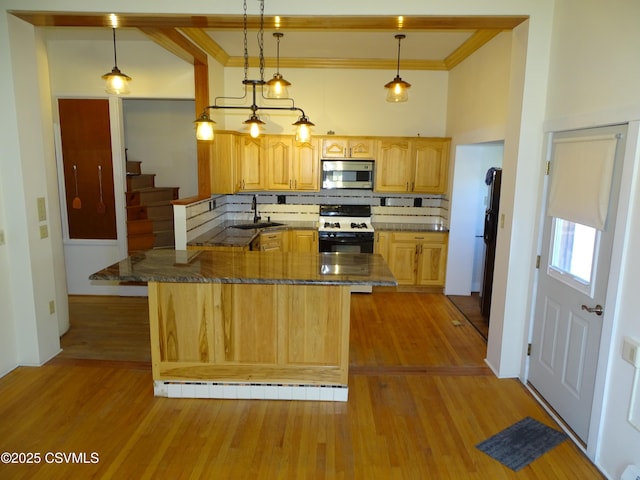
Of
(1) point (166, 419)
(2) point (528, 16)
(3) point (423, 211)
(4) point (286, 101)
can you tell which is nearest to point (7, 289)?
(1) point (166, 419)

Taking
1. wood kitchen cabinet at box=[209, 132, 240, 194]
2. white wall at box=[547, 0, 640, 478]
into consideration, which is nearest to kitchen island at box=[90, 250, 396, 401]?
white wall at box=[547, 0, 640, 478]

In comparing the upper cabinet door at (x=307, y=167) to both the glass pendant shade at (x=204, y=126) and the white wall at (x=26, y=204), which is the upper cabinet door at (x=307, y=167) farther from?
the white wall at (x=26, y=204)

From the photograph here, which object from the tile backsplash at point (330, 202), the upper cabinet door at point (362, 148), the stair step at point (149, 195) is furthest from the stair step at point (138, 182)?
the upper cabinet door at point (362, 148)

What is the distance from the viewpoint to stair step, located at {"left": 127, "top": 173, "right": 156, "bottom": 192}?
6.00 metres

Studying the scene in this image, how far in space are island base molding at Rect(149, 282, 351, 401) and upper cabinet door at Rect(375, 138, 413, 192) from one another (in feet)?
10.2

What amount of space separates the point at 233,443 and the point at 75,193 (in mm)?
4113

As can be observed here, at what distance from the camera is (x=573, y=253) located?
2865mm

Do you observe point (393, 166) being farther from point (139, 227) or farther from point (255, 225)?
point (139, 227)

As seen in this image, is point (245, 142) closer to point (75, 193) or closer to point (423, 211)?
point (75, 193)

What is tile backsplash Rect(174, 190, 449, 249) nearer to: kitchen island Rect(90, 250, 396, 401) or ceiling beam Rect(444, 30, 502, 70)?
ceiling beam Rect(444, 30, 502, 70)

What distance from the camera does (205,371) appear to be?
316 cm

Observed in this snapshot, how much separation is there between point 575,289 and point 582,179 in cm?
72

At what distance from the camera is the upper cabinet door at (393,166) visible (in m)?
5.76

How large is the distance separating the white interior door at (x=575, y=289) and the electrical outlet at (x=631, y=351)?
20 cm
